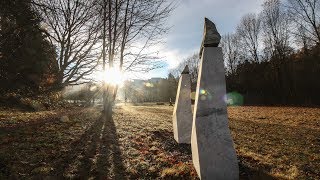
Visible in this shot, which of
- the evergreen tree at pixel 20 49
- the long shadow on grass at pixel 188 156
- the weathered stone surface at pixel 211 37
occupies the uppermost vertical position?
the evergreen tree at pixel 20 49

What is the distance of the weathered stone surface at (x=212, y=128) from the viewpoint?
16.6 ft

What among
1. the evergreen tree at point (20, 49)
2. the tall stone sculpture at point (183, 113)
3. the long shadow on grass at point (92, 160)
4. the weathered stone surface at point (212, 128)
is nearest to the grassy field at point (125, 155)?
the long shadow on grass at point (92, 160)

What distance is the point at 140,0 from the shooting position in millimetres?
16938

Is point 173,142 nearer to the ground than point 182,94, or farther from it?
nearer to the ground

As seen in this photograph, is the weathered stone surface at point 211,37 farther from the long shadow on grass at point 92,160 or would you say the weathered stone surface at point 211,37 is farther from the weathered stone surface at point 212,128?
the long shadow on grass at point 92,160

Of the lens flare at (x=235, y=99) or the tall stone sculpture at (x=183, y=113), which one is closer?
the tall stone sculpture at (x=183, y=113)

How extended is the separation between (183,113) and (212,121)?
151 inches

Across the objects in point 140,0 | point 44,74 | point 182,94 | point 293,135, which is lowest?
point 293,135

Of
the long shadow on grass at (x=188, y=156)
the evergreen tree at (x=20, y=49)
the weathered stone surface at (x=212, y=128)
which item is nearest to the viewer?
the weathered stone surface at (x=212, y=128)

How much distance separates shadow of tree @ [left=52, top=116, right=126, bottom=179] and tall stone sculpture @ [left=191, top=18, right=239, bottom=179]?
1.74m

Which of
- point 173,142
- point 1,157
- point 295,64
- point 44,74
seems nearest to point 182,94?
point 173,142

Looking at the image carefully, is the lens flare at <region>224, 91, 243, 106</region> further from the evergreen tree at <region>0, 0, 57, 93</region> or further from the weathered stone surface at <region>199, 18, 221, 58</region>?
the weathered stone surface at <region>199, 18, 221, 58</region>

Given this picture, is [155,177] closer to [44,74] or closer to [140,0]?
[44,74]

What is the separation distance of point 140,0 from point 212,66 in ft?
42.7
